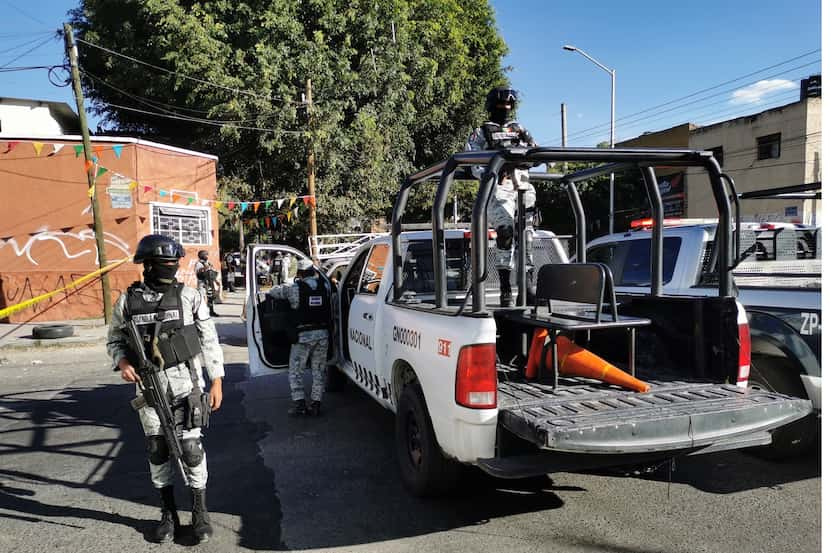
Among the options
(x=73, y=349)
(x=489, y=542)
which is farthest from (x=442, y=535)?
(x=73, y=349)

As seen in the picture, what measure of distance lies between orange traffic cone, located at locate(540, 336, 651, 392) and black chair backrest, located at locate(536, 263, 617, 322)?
0.88ft

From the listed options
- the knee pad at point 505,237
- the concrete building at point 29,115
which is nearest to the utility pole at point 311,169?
the concrete building at point 29,115

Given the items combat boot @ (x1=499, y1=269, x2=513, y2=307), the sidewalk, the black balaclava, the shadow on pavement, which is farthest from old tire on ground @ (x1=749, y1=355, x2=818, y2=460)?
the sidewalk

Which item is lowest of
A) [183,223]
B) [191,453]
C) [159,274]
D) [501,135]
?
[191,453]

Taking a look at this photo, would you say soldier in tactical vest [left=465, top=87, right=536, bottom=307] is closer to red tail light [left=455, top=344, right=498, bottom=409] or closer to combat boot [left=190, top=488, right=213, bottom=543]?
red tail light [left=455, top=344, right=498, bottom=409]

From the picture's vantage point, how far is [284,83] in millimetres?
20188

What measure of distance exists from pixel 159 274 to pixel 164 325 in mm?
308

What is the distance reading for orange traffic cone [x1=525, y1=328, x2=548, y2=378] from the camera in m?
4.08

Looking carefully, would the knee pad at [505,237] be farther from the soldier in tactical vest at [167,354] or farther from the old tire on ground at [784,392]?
the soldier in tactical vest at [167,354]

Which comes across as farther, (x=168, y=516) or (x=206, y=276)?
(x=206, y=276)

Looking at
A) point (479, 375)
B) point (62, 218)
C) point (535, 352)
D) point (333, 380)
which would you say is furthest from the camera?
point (62, 218)

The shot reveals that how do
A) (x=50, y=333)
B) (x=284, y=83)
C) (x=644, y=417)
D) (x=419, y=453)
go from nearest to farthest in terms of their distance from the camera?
(x=644, y=417) < (x=419, y=453) < (x=50, y=333) < (x=284, y=83)

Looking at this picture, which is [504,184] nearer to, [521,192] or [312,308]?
[521,192]

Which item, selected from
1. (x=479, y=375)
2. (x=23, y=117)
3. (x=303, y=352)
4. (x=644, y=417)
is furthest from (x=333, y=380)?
(x=23, y=117)
